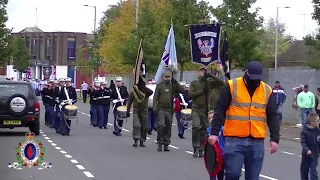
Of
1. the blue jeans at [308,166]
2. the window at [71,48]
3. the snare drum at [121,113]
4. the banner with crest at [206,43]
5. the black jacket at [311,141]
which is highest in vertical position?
the window at [71,48]

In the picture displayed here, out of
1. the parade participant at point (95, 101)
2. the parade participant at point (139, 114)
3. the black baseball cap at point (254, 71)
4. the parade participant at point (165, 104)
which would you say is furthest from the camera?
the parade participant at point (95, 101)

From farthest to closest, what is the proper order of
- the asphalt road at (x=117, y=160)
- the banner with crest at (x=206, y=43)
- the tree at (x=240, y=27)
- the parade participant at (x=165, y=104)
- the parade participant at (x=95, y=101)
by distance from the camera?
1. the tree at (x=240, y=27)
2. the parade participant at (x=95, y=101)
3. the parade participant at (x=165, y=104)
4. the banner with crest at (x=206, y=43)
5. the asphalt road at (x=117, y=160)

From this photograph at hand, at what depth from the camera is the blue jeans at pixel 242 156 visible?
8.59 m

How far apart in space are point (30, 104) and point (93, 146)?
408 cm

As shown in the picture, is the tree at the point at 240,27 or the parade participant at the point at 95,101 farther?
the tree at the point at 240,27

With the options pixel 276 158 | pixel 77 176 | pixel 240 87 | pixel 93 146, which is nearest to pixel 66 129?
pixel 93 146

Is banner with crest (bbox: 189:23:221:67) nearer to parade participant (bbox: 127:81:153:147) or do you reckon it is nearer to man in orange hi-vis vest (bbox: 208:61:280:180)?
parade participant (bbox: 127:81:153:147)

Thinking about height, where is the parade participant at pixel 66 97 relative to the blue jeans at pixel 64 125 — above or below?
above

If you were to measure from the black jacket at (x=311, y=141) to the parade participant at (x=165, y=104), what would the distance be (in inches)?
252

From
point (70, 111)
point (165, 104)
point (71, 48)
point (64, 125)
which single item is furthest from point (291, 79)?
point (71, 48)

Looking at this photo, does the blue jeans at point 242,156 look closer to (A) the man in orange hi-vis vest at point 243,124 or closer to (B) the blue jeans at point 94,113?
(A) the man in orange hi-vis vest at point 243,124

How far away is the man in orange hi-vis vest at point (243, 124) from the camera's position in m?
8.59

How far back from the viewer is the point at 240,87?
8.65 meters

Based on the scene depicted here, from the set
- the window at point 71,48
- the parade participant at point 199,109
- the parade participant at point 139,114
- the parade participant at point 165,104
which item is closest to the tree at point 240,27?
the parade participant at point 139,114
